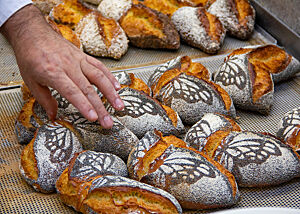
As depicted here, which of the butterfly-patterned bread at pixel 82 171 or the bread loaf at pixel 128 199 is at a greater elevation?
the bread loaf at pixel 128 199

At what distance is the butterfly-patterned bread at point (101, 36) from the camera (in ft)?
7.30

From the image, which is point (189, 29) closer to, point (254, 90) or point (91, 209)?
point (254, 90)

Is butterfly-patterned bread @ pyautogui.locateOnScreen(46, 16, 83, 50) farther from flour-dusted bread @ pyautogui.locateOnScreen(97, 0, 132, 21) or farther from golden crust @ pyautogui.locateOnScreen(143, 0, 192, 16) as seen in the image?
golden crust @ pyautogui.locateOnScreen(143, 0, 192, 16)

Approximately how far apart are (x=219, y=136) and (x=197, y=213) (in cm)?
31

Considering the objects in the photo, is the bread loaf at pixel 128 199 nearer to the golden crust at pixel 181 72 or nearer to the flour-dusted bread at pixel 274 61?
the golden crust at pixel 181 72

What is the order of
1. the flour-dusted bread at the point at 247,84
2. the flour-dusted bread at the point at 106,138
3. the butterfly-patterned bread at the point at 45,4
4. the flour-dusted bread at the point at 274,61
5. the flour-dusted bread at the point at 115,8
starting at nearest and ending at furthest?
1. the flour-dusted bread at the point at 106,138
2. the flour-dusted bread at the point at 247,84
3. the flour-dusted bread at the point at 274,61
4. the flour-dusted bread at the point at 115,8
5. the butterfly-patterned bread at the point at 45,4

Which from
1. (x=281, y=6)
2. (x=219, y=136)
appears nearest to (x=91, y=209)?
(x=219, y=136)

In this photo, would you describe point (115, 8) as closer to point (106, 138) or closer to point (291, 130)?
point (106, 138)

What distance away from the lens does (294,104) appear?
6.44 feet

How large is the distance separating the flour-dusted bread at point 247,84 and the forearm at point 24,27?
2.73ft

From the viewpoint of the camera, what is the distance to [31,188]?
148 centimetres

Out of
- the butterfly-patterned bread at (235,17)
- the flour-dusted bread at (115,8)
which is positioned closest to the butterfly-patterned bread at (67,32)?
the flour-dusted bread at (115,8)

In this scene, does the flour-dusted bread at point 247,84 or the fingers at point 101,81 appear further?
the flour-dusted bread at point 247,84

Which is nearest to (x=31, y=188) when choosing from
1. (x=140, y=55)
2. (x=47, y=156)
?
(x=47, y=156)
